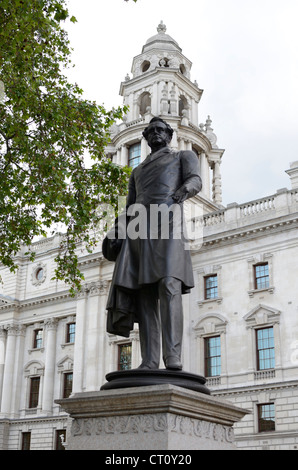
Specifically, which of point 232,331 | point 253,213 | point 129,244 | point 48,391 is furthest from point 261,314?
point 129,244

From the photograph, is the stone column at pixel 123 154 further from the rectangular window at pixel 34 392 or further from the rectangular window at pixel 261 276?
the rectangular window at pixel 34 392

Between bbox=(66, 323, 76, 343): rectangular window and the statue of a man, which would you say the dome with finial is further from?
the statue of a man

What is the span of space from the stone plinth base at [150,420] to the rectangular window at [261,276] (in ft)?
80.1

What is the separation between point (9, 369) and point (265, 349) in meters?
19.0

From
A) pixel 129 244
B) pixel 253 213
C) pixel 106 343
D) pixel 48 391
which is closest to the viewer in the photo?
pixel 129 244

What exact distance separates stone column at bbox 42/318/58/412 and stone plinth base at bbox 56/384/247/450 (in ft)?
110

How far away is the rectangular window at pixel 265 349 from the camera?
27.5 meters

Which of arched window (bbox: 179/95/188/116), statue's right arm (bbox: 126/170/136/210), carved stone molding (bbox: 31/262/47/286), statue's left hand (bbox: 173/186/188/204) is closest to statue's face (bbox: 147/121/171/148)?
statue's right arm (bbox: 126/170/136/210)

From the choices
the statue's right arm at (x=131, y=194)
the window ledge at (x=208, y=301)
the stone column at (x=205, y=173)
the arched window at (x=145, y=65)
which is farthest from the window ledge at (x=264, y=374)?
the arched window at (x=145, y=65)

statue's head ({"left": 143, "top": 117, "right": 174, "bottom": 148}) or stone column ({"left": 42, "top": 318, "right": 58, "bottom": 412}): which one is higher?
stone column ({"left": 42, "top": 318, "right": 58, "bottom": 412})

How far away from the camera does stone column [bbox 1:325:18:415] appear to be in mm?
38750
